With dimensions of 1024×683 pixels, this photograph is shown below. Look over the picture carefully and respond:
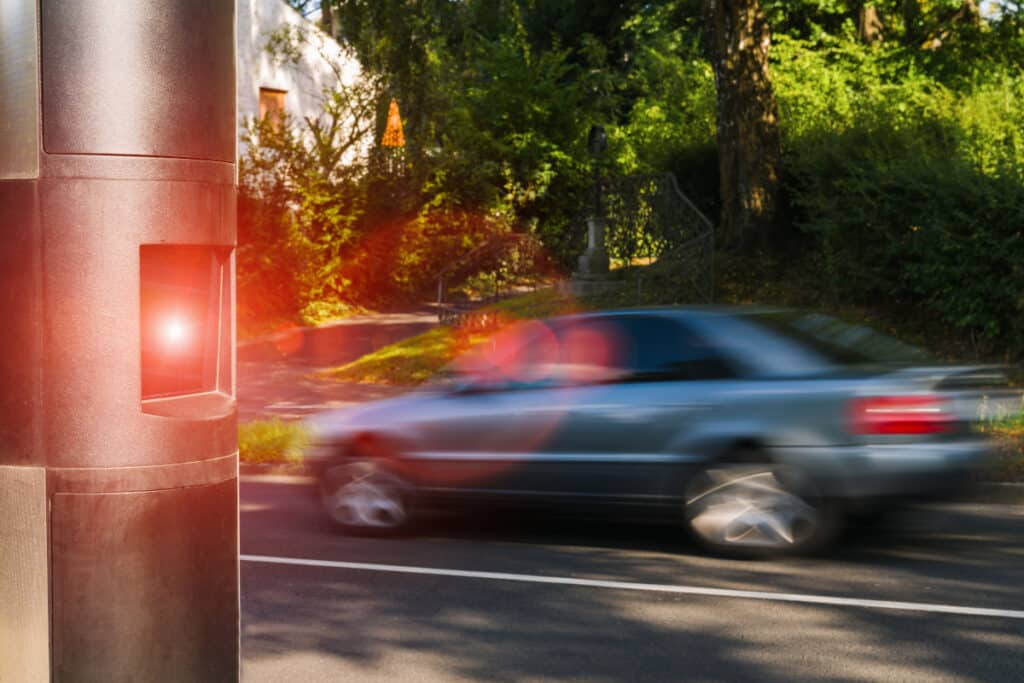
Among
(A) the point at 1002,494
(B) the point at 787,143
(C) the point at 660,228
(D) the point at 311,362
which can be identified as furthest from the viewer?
(C) the point at 660,228

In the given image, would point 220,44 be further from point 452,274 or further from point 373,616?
point 452,274

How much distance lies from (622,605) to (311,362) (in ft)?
46.2

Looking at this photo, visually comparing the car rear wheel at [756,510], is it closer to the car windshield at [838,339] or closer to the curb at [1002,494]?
the car windshield at [838,339]

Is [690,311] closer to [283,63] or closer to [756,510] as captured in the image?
[756,510]

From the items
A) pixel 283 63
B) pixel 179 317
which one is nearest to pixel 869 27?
pixel 283 63

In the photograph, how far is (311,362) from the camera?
2020cm

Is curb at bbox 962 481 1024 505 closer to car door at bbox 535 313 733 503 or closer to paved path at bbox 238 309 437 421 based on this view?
car door at bbox 535 313 733 503

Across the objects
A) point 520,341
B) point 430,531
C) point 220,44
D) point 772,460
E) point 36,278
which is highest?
point 220,44

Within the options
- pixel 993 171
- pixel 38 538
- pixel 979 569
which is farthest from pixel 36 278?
pixel 993 171

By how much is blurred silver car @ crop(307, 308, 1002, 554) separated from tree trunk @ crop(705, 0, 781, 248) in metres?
13.2

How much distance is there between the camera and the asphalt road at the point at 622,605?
221 inches

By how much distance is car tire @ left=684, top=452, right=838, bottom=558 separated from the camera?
7.46m

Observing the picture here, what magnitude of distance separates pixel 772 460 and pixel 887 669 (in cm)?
215

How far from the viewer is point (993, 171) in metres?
16.7
